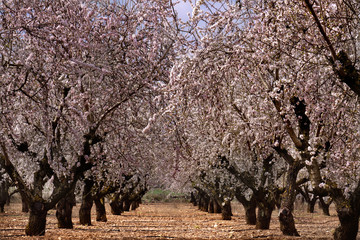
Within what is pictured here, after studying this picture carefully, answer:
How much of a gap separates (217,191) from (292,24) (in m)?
23.4

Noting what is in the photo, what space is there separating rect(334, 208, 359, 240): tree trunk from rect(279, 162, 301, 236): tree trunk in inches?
89.6

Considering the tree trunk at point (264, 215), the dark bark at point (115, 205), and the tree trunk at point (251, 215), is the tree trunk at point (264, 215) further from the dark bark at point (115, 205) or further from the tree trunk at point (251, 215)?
the dark bark at point (115, 205)

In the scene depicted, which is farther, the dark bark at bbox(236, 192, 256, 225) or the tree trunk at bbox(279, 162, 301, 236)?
the dark bark at bbox(236, 192, 256, 225)

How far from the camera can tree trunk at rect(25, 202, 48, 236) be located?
15.6 meters

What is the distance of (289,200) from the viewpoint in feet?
49.9

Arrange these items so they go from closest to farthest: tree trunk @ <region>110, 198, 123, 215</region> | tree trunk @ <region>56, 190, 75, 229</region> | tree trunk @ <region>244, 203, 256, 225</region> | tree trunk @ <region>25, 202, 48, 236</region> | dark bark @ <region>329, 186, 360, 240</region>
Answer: dark bark @ <region>329, 186, 360, 240</region>, tree trunk @ <region>25, 202, 48, 236</region>, tree trunk @ <region>56, 190, 75, 229</region>, tree trunk @ <region>244, 203, 256, 225</region>, tree trunk @ <region>110, 198, 123, 215</region>

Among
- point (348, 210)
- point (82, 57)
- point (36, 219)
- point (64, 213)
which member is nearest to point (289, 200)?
point (348, 210)

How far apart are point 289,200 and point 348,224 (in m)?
2.52

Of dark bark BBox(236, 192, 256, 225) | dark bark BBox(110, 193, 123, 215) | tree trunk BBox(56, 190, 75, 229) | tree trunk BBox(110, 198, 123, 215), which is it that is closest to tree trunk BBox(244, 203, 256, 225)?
dark bark BBox(236, 192, 256, 225)

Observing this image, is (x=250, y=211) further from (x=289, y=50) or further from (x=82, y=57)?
(x=289, y=50)

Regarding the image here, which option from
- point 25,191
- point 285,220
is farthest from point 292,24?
point 25,191

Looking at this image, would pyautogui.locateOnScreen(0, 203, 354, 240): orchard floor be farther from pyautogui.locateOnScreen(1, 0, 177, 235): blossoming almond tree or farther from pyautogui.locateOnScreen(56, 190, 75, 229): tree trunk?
pyautogui.locateOnScreen(1, 0, 177, 235): blossoming almond tree

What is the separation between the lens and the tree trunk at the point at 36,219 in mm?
15562

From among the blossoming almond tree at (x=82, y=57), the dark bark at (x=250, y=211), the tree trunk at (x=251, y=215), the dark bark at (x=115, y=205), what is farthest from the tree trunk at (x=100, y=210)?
the blossoming almond tree at (x=82, y=57)
